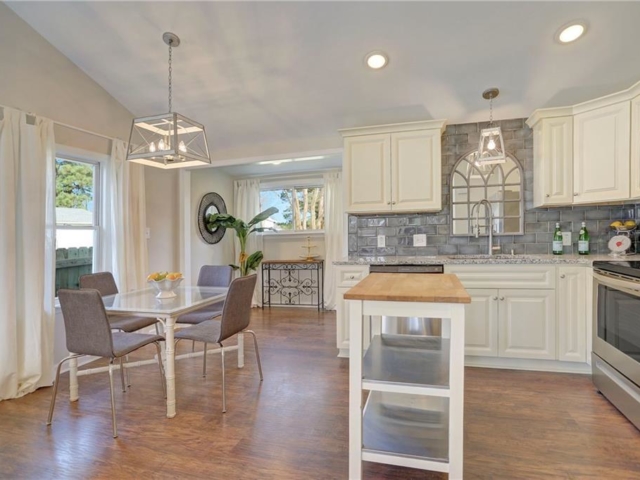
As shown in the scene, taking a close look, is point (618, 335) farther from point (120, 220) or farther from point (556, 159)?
point (120, 220)

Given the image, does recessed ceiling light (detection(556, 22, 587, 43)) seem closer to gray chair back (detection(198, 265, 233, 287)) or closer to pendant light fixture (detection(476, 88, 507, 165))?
pendant light fixture (detection(476, 88, 507, 165))

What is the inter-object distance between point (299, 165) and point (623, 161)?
380 centimetres

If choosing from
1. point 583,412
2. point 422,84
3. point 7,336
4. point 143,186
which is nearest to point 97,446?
point 7,336

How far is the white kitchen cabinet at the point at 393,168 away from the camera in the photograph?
10.5 feet

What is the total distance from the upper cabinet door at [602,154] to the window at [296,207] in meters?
3.56

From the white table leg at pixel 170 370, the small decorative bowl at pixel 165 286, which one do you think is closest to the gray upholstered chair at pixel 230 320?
the white table leg at pixel 170 370

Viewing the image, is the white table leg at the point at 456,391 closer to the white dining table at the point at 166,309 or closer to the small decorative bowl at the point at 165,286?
the white dining table at the point at 166,309

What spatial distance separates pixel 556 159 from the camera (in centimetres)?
296

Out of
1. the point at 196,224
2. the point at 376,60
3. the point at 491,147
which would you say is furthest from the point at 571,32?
the point at 196,224

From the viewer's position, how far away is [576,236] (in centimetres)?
319

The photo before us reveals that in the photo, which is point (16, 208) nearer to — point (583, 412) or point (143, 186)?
point (143, 186)

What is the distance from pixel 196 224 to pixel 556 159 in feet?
14.7

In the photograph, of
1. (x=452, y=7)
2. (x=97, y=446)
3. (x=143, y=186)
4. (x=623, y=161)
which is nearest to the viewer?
(x=97, y=446)

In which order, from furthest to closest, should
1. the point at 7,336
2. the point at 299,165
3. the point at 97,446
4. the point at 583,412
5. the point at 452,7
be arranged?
the point at 299,165 → the point at 7,336 → the point at 452,7 → the point at 583,412 → the point at 97,446
